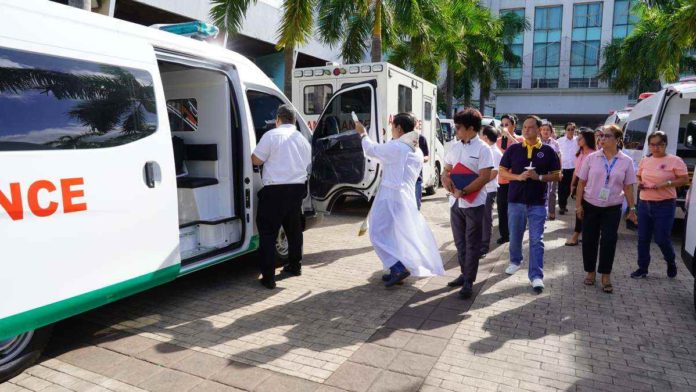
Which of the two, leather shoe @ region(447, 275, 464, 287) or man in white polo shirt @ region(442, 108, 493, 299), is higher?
man in white polo shirt @ region(442, 108, 493, 299)

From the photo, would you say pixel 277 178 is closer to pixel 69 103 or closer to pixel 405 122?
pixel 405 122

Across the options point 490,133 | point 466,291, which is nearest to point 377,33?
point 490,133

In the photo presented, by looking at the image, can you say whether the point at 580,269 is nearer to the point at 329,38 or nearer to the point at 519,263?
the point at 519,263

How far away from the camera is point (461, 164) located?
16.3 ft

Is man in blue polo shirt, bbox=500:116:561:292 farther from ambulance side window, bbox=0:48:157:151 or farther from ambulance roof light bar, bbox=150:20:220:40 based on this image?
ambulance side window, bbox=0:48:157:151

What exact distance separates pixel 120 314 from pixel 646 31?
25.5 metres

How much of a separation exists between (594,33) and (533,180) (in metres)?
40.7

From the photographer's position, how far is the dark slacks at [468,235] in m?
4.86

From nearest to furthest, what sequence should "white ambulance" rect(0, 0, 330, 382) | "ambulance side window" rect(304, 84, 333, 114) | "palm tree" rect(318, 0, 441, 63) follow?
"white ambulance" rect(0, 0, 330, 382), "ambulance side window" rect(304, 84, 333, 114), "palm tree" rect(318, 0, 441, 63)

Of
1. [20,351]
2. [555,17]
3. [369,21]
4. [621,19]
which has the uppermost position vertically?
[555,17]

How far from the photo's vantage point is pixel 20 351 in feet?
10.7

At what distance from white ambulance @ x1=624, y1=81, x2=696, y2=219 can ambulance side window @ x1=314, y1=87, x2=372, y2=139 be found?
14.1 feet

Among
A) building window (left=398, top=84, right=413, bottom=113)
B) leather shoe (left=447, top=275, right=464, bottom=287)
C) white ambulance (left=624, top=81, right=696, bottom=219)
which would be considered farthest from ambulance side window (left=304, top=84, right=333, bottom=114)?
white ambulance (left=624, top=81, right=696, bottom=219)

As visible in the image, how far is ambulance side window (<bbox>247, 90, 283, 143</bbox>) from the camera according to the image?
19.0 ft
